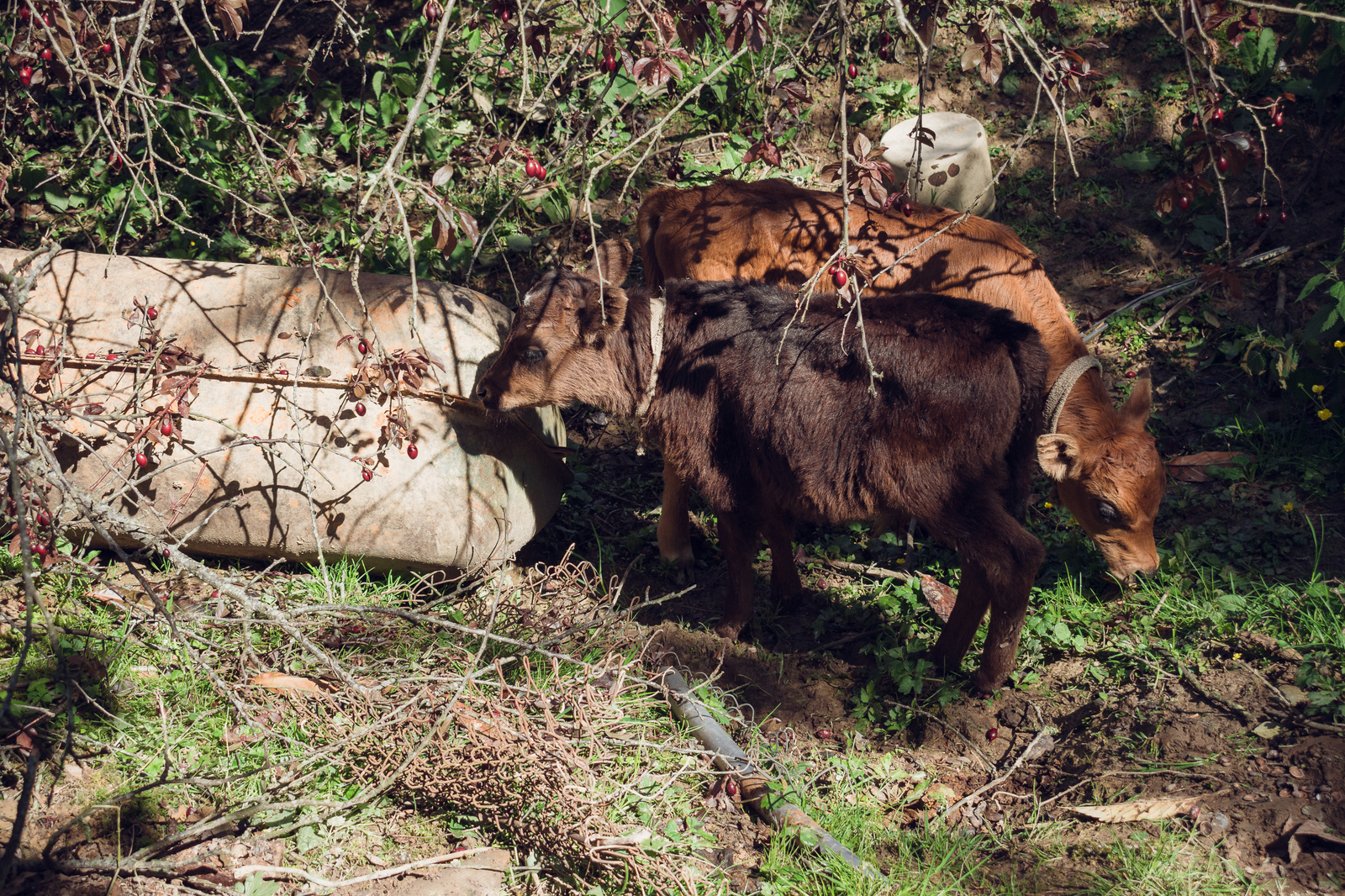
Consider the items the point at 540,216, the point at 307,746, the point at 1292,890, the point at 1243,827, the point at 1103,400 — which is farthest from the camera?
the point at 540,216

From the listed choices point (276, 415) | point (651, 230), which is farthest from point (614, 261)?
point (276, 415)

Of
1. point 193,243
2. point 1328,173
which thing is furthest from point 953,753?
point 193,243

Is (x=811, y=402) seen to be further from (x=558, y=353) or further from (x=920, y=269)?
(x=920, y=269)

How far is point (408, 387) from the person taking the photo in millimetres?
4555

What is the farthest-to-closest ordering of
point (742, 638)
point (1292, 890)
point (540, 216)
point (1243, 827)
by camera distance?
point (540, 216) < point (742, 638) < point (1243, 827) < point (1292, 890)

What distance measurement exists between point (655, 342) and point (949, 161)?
318 cm

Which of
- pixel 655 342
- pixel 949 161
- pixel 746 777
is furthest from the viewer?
pixel 949 161

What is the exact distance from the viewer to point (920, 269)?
17.5 feet

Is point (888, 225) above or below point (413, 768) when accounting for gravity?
above

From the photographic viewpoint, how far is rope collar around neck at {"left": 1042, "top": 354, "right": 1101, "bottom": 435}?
14.3 feet

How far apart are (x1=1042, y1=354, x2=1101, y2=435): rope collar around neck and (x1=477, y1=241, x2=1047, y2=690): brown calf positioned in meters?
0.06

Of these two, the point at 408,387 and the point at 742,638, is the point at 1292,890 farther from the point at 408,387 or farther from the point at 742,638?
the point at 408,387

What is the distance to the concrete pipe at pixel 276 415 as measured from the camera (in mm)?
4480

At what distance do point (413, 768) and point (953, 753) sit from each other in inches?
92.1
